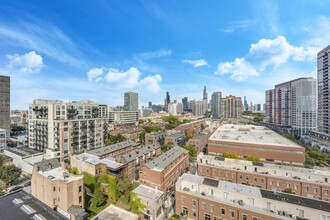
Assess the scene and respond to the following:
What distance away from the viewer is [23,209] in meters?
17.4

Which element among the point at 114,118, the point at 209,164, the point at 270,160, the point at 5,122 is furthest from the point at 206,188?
the point at 114,118

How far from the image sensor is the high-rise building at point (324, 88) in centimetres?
5984

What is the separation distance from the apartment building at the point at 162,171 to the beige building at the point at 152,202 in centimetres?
317

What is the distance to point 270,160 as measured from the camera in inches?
1631

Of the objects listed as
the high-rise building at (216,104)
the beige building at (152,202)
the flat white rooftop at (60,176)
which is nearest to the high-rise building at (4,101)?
the flat white rooftop at (60,176)

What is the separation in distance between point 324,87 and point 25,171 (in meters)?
98.9

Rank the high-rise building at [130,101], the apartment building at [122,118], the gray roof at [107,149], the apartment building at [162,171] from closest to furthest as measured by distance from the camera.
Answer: the apartment building at [162,171]
the gray roof at [107,149]
the apartment building at [122,118]
the high-rise building at [130,101]

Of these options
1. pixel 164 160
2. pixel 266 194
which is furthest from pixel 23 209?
pixel 266 194

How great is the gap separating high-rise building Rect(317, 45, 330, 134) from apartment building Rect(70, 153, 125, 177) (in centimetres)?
7370

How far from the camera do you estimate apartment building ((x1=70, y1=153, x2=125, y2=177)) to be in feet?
93.9

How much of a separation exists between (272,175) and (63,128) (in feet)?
154

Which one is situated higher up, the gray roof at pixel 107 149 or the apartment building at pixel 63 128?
the apartment building at pixel 63 128

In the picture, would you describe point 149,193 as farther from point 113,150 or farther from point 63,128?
point 63,128

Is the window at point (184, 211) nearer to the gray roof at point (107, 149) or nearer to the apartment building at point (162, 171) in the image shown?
the apartment building at point (162, 171)
